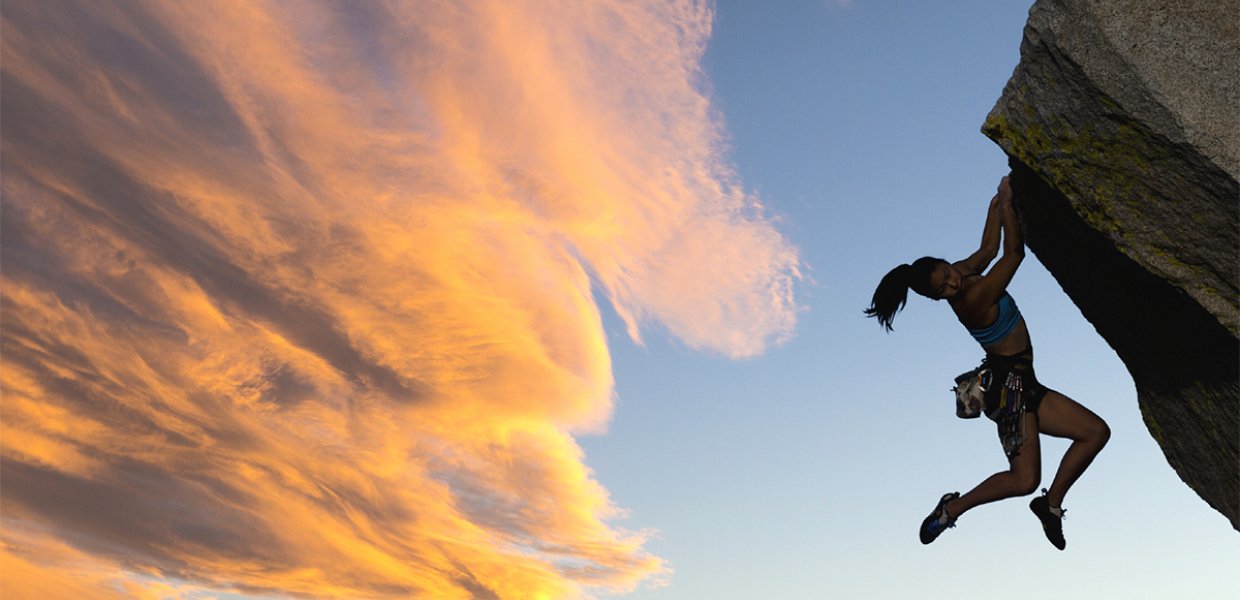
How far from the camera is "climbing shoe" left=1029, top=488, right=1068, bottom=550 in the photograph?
6.85 metres

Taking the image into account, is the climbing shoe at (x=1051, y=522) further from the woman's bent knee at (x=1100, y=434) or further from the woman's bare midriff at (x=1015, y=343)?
the woman's bare midriff at (x=1015, y=343)

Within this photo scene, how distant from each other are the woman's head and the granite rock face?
2.36 ft

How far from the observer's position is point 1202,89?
18.3 ft

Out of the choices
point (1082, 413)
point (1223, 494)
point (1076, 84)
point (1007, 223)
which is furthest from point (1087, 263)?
point (1223, 494)

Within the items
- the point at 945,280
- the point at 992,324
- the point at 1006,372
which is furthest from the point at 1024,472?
the point at 945,280

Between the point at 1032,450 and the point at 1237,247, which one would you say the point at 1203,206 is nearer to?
the point at 1237,247

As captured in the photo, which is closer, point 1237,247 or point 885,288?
point 1237,247

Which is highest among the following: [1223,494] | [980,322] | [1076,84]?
[1076,84]

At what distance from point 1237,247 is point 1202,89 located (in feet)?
2.96

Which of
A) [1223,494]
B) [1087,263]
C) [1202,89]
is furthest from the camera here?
[1223,494]

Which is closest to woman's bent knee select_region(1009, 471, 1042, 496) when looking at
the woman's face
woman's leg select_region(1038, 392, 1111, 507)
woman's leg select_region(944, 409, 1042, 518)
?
woman's leg select_region(944, 409, 1042, 518)

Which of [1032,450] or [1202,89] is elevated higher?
[1202,89]

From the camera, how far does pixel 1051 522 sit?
686 centimetres

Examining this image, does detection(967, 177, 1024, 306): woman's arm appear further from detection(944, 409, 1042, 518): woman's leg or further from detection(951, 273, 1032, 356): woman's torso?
detection(944, 409, 1042, 518): woman's leg
